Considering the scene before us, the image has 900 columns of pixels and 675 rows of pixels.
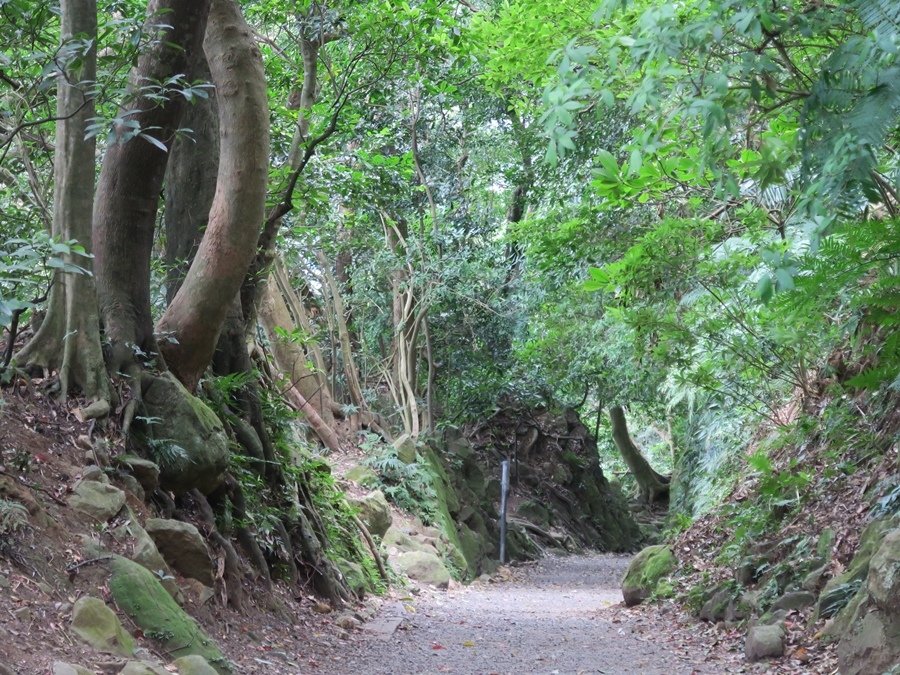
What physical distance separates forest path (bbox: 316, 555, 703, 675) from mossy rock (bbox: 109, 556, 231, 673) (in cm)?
143

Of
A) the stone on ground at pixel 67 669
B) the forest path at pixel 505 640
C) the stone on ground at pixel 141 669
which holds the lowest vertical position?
the forest path at pixel 505 640

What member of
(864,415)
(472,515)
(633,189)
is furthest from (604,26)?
(472,515)

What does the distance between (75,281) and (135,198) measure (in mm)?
1163

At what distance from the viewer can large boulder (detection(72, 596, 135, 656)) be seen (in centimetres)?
489

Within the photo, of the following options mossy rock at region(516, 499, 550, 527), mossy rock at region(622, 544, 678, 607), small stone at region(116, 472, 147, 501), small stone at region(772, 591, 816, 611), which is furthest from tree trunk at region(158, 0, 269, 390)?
mossy rock at region(516, 499, 550, 527)

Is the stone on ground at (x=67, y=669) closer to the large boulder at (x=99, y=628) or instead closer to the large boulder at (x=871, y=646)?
the large boulder at (x=99, y=628)

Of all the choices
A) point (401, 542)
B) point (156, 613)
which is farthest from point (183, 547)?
point (401, 542)

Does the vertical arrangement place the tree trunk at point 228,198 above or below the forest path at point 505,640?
above

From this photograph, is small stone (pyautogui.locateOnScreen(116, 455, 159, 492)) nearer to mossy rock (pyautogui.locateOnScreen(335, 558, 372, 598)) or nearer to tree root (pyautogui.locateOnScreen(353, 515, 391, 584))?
mossy rock (pyautogui.locateOnScreen(335, 558, 372, 598))

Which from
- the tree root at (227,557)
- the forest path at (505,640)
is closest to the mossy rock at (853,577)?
the forest path at (505,640)

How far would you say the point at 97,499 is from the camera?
605 centimetres

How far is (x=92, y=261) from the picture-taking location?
7066 mm

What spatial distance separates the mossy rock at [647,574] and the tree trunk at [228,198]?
6153 mm

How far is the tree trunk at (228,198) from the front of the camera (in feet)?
26.0
